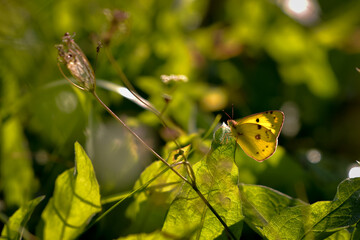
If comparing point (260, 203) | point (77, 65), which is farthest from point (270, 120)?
point (77, 65)

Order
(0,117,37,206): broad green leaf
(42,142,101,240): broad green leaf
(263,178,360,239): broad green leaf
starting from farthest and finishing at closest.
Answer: (0,117,37,206): broad green leaf
(42,142,101,240): broad green leaf
(263,178,360,239): broad green leaf

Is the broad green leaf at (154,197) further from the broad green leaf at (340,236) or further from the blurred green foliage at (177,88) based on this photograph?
the broad green leaf at (340,236)

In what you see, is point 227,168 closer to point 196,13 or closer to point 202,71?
point 202,71

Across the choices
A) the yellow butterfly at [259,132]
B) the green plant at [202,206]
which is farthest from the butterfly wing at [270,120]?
the green plant at [202,206]

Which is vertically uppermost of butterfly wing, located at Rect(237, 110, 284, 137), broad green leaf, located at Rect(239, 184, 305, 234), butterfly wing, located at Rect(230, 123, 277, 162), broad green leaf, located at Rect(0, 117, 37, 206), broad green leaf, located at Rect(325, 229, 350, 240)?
butterfly wing, located at Rect(237, 110, 284, 137)

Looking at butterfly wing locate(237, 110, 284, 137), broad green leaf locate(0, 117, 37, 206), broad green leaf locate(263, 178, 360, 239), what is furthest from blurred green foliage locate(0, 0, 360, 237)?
broad green leaf locate(263, 178, 360, 239)

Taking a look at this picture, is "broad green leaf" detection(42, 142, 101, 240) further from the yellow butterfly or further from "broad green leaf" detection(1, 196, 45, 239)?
the yellow butterfly
